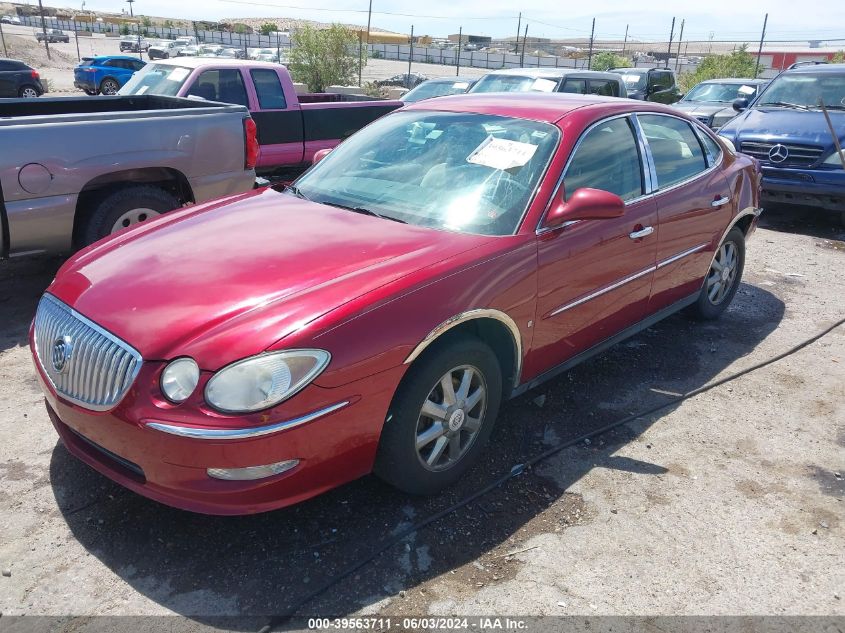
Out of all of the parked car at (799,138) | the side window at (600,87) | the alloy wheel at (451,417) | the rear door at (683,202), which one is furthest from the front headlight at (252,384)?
the side window at (600,87)

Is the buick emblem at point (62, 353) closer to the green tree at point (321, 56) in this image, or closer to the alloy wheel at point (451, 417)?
the alloy wheel at point (451, 417)

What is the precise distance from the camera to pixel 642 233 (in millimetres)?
4098

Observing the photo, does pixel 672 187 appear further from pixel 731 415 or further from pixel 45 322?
pixel 45 322

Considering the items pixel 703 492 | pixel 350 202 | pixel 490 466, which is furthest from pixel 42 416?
pixel 703 492

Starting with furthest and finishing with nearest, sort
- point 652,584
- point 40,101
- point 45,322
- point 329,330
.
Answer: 1. point 40,101
2. point 45,322
3. point 652,584
4. point 329,330

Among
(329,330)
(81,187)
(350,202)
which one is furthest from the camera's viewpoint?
(81,187)

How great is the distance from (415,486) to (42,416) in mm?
2170

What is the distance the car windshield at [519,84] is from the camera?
10.8 meters

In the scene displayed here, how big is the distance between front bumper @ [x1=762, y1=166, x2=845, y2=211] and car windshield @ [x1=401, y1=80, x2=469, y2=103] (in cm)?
652

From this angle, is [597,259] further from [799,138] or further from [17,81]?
[17,81]

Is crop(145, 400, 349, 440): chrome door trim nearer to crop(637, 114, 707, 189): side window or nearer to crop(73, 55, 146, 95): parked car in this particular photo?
crop(637, 114, 707, 189): side window

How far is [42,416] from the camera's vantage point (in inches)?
151

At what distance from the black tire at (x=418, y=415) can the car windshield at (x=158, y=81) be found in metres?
7.20

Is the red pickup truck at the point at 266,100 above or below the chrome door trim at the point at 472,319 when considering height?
above
